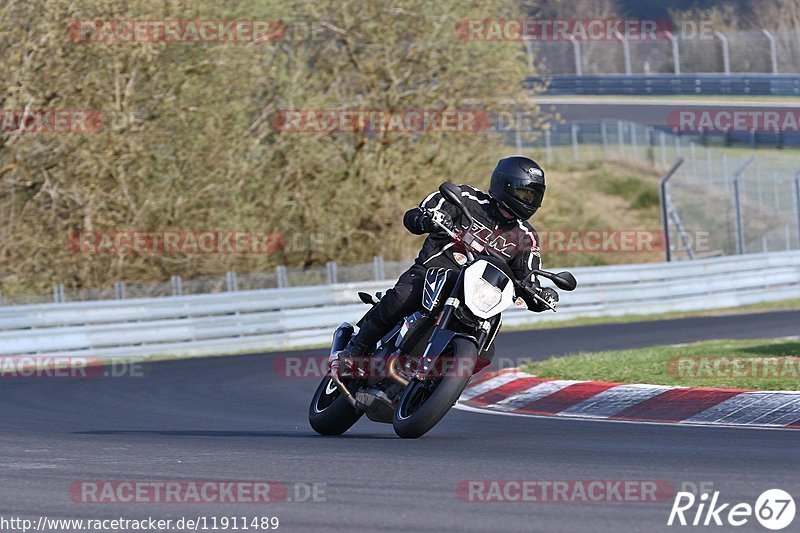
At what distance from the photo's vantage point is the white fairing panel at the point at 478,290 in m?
7.49

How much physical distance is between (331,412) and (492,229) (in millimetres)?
1624

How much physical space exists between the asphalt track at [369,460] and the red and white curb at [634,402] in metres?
0.50

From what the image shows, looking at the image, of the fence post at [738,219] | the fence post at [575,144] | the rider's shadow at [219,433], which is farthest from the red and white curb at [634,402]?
the fence post at [575,144]

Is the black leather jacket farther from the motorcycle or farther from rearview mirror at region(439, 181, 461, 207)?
rearview mirror at region(439, 181, 461, 207)

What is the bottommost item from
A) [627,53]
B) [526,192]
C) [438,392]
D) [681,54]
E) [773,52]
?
[438,392]

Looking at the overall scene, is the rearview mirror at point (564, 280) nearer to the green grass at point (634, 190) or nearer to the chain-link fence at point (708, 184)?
the chain-link fence at point (708, 184)

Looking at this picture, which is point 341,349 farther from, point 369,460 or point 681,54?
point 681,54

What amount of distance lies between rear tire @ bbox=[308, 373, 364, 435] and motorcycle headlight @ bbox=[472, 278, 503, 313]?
1300 millimetres

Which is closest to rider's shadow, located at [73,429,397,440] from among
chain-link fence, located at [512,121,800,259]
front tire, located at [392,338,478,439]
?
front tire, located at [392,338,478,439]

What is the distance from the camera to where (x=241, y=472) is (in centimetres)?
655

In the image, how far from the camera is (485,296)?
752 centimetres

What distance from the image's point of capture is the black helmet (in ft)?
25.8

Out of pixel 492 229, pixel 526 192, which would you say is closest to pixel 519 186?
pixel 526 192

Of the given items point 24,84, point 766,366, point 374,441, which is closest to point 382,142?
point 24,84
